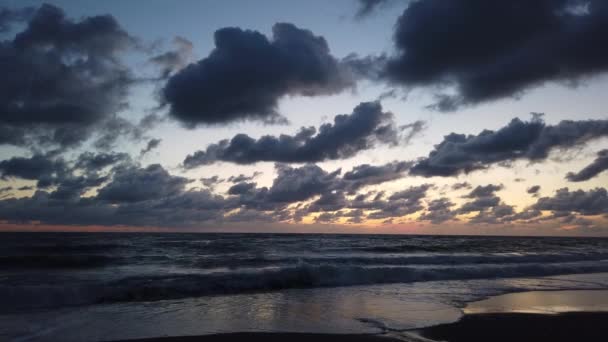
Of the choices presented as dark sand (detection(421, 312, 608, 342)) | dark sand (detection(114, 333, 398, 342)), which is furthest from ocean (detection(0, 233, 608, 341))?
dark sand (detection(421, 312, 608, 342))

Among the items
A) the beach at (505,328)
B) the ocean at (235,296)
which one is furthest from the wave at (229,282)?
the beach at (505,328)

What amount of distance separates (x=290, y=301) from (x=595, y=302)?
931cm

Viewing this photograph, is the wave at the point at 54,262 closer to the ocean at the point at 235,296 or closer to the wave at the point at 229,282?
the ocean at the point at 235,296

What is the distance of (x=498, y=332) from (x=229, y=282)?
978cm

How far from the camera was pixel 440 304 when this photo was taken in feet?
36.4

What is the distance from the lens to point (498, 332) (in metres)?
8.10

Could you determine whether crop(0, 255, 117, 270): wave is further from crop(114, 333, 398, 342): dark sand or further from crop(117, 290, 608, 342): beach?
crop(117, 290, 608, 342): beach

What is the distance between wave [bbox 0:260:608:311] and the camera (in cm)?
1209

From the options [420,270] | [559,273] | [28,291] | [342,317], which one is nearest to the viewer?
[342,317]

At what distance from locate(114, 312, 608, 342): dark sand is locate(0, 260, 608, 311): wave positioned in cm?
612

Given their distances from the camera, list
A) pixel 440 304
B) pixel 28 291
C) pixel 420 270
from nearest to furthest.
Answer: pixel 440 304
pixel 28 291
pixel 420 270

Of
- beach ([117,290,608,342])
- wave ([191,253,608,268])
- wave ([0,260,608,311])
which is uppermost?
beach ([117,290,608,342])

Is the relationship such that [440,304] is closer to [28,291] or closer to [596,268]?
[28,291]

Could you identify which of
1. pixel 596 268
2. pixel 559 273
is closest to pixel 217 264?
pixel 559 273
